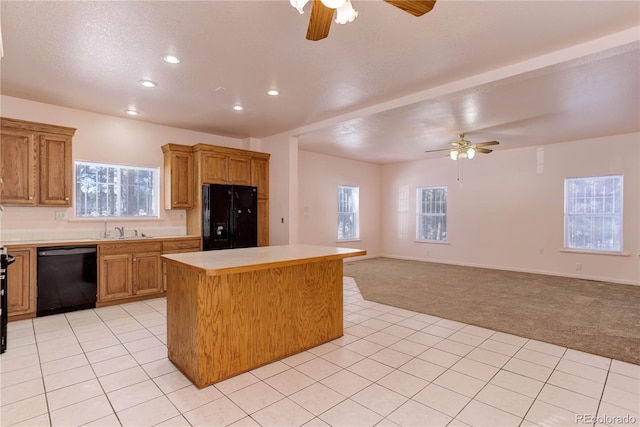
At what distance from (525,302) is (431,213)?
13.2 feet

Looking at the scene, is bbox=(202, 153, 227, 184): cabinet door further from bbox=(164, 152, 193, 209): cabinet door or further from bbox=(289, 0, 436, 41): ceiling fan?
bbox=(289, 0, 436, 41): ceiling fan

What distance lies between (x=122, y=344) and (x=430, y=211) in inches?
284

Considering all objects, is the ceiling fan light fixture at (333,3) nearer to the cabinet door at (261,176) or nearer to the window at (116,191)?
the cabinet door at (261,176)

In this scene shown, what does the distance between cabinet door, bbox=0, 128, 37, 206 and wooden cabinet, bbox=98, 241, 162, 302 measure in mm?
1033

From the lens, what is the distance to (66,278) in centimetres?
404

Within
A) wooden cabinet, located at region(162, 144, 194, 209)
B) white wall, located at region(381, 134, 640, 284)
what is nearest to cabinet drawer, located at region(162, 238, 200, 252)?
wooden cabinet, located at region(162, 144, 194, 209)

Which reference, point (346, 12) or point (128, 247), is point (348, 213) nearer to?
point (128, 247)

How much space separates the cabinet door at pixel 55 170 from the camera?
13.6 ft

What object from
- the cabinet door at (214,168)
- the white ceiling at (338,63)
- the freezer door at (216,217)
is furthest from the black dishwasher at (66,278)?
the white ceiling at (338,63)

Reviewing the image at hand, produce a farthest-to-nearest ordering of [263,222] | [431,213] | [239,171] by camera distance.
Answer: [431,213] → [263,222] → [239,171]

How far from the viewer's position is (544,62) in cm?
299

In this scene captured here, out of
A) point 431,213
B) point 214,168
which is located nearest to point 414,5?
point 214,168

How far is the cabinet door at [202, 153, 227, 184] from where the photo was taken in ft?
16.8

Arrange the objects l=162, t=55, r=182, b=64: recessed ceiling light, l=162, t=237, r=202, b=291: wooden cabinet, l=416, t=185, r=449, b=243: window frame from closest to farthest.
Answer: l=162, t=55, r=182, b=64: recessed ceiling light → l=162, t=237, r=202, b=291: wooden cabinet → l=416, t=185, r=449, b=243: window frame
